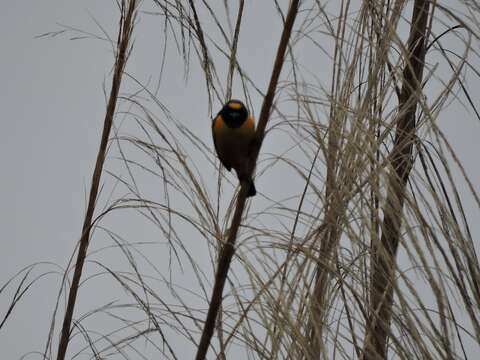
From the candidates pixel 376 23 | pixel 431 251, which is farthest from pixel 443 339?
pixel 376 23

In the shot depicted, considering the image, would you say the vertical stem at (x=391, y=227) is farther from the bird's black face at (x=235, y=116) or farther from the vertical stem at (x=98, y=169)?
the bird's black face at (x=235, y=116)

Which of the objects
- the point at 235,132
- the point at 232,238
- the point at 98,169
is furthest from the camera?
the point at 235,132

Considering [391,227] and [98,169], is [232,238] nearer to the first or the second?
[391,227]

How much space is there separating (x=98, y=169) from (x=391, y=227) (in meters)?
Result: 0.57

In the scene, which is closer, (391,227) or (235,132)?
(391,227)

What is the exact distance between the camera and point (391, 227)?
107 centimetres

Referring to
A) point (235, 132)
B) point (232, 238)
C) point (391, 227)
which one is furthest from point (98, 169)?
point (235, 132)

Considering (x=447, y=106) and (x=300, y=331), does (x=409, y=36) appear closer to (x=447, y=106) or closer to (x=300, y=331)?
(x=447, y=106)

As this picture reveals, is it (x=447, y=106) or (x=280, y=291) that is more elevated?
(x=447, y=106)

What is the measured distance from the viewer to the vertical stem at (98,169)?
1.25 meters

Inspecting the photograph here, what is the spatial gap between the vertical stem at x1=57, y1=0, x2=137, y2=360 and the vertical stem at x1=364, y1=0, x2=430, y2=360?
546mm

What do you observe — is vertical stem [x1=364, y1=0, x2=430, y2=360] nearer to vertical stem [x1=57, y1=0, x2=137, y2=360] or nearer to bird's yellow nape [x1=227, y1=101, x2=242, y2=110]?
vertical stem [x1=57, y1=0, x2=137, y2=360]

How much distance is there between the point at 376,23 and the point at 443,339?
0.51 metres

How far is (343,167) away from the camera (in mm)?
997
